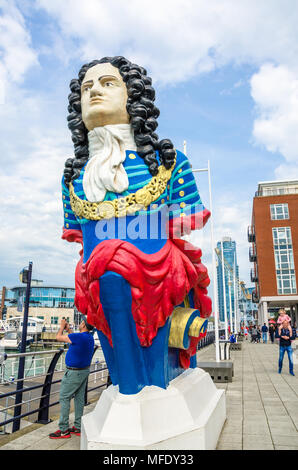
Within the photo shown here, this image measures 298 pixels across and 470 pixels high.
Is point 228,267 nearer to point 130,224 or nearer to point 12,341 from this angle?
point 130,224

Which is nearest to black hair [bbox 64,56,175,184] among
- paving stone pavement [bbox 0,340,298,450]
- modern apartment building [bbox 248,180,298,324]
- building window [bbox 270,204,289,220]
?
paving stone pavement [bbox 0,340,298,450]

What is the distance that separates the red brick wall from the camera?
3388cm

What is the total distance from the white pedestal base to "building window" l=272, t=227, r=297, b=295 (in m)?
32.6

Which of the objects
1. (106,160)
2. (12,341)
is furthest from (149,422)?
(12,341)

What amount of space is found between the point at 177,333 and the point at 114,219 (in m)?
1.27

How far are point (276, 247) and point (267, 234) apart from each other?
1519mm

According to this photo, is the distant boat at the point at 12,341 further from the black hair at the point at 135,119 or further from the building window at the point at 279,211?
the black hair at the point at 135,119

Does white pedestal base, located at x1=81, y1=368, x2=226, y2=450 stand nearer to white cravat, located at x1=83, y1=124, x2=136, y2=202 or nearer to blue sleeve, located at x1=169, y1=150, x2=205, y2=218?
blue sleeve, located at x1=169, y1=150, x2=205, y2=218

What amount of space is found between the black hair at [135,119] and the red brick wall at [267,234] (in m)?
32.4

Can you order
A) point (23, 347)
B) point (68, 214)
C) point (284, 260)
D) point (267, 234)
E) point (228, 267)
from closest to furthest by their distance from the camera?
point (68, 214) → point (23, 347) → point (228, 267) → point (284, 260) → point (267, 234)

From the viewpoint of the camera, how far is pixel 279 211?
35.1m

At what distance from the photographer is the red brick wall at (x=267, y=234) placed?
33.9m

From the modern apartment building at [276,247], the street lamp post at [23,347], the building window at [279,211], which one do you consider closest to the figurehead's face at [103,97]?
the street lamp post at [23,347]
